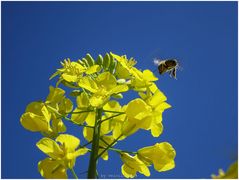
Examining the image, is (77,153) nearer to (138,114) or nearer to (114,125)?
(138,114)

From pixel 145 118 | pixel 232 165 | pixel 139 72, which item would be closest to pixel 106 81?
pixel 139 72

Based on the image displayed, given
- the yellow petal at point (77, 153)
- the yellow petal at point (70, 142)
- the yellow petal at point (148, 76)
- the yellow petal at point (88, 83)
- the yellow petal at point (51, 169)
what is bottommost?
the yellow petal at point (51, 169)

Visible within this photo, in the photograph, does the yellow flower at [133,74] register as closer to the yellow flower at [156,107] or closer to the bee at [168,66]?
the yellow flower at [156,107]

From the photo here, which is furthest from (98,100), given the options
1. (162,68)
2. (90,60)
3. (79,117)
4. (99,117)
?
(162,68)

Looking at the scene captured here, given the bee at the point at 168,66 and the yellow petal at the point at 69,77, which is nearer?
the yellow petal at the point at 69,77

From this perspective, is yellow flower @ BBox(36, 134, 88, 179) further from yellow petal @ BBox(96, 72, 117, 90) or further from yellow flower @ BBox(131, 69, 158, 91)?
yellow flower @ BBox(131, 69, 158, 91)

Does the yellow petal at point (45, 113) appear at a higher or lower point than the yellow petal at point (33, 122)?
higher

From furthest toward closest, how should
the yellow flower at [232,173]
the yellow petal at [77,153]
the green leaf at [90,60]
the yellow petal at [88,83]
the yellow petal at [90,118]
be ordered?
the green leaf at [90,60] < the yellow petal at [90,118] < the yellow petal at [88,83] < the yellow petal at [77,153] < the yellow flower at [232,173]

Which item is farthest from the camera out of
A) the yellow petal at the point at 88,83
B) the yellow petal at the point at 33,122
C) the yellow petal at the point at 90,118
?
the yellow petal at the point at 90,118

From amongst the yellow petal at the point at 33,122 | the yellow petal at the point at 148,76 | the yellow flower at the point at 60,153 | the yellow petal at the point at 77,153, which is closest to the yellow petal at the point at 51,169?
the yellow flower at the point at 60,153
